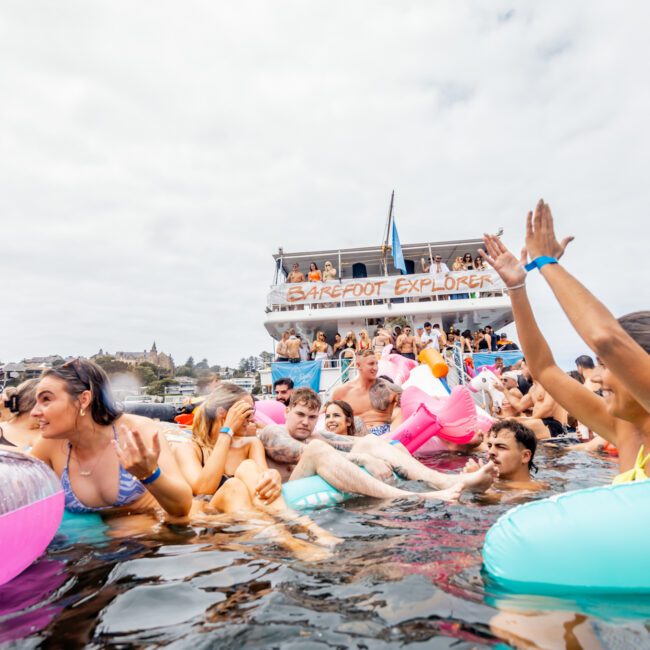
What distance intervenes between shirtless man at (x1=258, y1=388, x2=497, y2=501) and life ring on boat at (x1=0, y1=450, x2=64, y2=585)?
5.79 ft

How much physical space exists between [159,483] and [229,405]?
4.11 ft

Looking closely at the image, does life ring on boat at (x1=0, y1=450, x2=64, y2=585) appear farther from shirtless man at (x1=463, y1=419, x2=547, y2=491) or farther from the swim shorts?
the swim shorts

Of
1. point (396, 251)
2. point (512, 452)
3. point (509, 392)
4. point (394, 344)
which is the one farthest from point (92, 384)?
point (396, 251)

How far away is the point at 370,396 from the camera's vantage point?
6867 mm

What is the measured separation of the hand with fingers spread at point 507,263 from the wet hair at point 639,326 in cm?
51

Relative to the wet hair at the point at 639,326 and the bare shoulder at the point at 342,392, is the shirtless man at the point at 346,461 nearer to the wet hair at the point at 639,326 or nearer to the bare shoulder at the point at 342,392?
the wet hair at the point at 639,326

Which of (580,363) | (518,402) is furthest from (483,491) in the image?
(518,402)

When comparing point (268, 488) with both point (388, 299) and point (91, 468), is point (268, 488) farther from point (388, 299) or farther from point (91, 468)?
point (388, 299)

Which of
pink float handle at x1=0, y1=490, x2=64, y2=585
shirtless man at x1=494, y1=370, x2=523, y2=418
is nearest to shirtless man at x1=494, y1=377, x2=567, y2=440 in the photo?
shirtless man at x1=494, y1=370, x2=523, y2=418

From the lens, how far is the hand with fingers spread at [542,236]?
2.00m

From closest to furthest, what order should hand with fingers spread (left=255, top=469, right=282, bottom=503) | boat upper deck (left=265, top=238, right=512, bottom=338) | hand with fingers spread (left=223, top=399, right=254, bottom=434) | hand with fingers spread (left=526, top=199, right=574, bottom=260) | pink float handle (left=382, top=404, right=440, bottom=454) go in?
hand with fingers spread (left=526, top=199, right=574, bottom=260) < hand with fingers spread (left=255, top=469, right=282, bottom=503) < hand with fingers spread (left=223, top=399, right=254, bottom=434) < pink float handle (left=382, top=404, right=440, bottom=454) < boat upper deck (left=265, top=238, right=512, bottom=338)

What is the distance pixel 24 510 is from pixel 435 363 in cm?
673

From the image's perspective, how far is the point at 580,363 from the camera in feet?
22.2

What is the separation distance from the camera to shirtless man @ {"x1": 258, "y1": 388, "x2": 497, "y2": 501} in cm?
329
